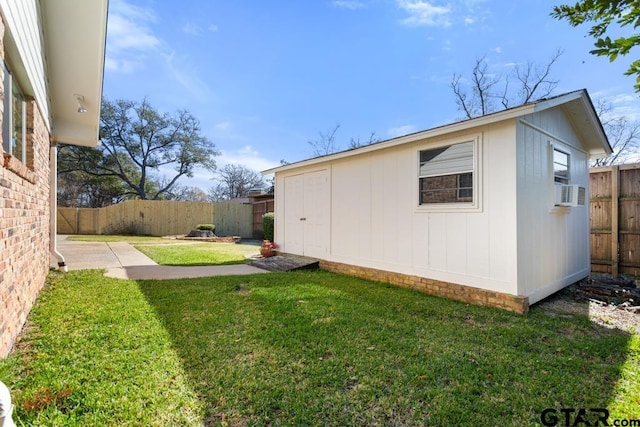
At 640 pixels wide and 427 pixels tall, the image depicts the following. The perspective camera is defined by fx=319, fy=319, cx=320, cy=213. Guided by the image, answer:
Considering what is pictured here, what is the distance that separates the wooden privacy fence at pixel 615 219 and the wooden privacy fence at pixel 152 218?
14773 millimetres

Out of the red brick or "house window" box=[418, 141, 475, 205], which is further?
"house window" box=[418, 141, 475, 205]

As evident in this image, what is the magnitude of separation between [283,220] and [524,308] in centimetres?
605

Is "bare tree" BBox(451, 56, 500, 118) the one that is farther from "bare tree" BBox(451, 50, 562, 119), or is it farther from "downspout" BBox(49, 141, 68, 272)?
"downspout" BBox(49, 141, 68, 272)

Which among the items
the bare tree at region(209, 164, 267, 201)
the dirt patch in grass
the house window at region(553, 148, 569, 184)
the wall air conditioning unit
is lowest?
the dirt patch in grass

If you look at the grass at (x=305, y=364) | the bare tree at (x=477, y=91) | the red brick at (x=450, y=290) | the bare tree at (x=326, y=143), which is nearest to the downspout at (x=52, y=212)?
the grass at (x=305, y=364)

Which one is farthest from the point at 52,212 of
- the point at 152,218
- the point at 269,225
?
the point at 152,218

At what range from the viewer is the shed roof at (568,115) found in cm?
424

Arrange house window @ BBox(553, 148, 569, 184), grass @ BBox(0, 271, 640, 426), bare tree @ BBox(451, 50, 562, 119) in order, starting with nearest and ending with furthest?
1. grass @ BBox(0, 271, 640, 426)
2. house window @ BBox(553, 148, 569, 184)
3. bare tree @ BBox(451, 50, 562, 119)

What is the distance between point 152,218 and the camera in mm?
16562

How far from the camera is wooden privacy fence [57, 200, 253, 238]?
53.4 ft

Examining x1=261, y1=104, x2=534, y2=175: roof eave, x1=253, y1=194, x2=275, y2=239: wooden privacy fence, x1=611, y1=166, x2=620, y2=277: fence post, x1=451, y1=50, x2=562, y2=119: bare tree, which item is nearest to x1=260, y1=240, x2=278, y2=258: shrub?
x1=261, y1=104, x2=534, y2=175: roof eave

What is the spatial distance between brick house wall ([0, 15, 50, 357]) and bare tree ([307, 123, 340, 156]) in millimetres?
21725

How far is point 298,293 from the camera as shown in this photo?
199 inches

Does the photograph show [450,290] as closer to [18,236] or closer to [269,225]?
[18,236]
